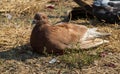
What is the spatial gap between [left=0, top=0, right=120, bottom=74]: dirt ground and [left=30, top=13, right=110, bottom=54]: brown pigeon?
0.09m

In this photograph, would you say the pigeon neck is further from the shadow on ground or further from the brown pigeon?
the shadow on ground

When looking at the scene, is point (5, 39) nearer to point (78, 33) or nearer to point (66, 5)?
point (78, 33)

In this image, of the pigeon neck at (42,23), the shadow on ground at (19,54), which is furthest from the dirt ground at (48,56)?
the pigeon neck at (42,23)

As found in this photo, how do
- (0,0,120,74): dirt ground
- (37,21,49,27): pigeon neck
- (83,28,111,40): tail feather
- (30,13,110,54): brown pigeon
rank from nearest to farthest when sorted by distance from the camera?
1. (0,0,120,74): dirt ground
2. (30,13,110,54): brown pigeon
3. (37,21,49,27): pigeon neck
4. (83,28,111,40): tail feather

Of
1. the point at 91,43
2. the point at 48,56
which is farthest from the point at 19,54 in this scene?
the point at 91,43

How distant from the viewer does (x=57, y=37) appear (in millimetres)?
4816

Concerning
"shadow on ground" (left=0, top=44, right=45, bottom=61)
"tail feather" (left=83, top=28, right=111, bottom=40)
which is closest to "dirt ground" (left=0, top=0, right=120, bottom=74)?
"shadow on ground" (left=0, top=44, right=45, bottom=61)

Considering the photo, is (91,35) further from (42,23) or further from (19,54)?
(19,54)

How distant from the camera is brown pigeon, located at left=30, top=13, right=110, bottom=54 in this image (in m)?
4.81

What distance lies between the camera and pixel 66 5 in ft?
23.1

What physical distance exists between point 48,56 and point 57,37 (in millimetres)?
273

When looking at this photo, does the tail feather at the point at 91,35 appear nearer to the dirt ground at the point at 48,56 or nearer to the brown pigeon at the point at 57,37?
the brown pigeon at the point at 57,37

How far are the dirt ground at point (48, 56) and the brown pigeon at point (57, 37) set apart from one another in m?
0.09

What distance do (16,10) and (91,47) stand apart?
2.07 meters
